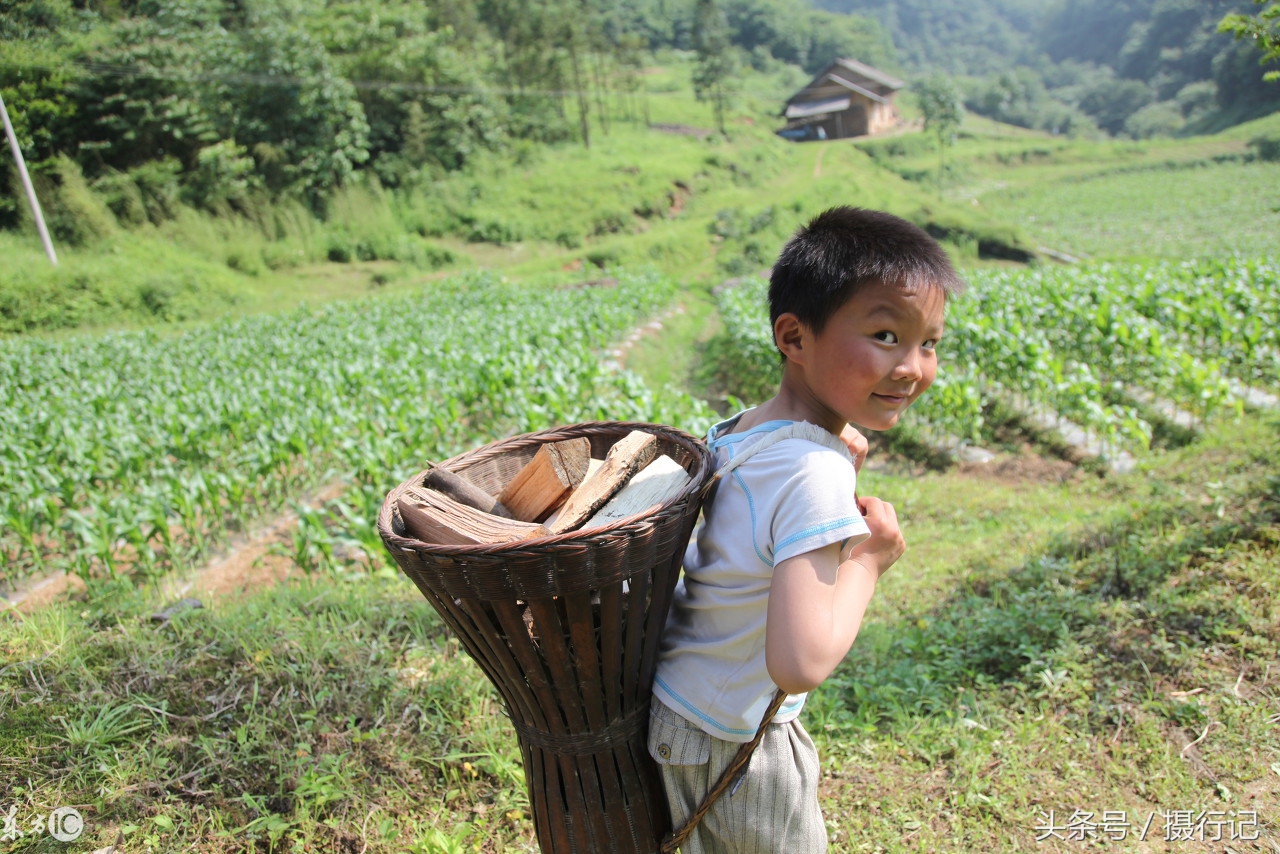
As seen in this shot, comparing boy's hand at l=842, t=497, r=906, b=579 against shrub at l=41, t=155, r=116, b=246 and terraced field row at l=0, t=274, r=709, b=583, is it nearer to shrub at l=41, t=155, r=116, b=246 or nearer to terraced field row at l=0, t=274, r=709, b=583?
terraced field row at l=0, t=274, r=709, b=583

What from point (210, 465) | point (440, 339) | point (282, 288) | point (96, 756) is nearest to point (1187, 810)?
point (96, 756)

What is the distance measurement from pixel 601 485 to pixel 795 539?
472 millimetres

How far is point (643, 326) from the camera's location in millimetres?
13250

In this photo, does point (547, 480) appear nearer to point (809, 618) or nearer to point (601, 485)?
point (601, 485)

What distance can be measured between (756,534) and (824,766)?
1685mm

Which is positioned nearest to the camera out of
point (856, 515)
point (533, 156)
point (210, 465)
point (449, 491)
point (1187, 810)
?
point (856, 515)

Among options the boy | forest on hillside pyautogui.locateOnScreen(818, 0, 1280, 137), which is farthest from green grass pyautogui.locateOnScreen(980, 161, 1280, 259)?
the boy

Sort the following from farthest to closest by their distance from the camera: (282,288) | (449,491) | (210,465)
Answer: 1. (282,288)
2. (210,465)
3. (449,491)

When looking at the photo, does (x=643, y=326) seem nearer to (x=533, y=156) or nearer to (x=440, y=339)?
(x=440, y=339)

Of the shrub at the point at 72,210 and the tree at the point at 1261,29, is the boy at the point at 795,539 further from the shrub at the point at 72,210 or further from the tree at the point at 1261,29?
the shrub at the point at 72,210

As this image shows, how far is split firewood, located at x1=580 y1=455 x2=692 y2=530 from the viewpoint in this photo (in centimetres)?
147

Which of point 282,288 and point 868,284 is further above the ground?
point 868,284

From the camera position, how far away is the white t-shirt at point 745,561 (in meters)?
1.25

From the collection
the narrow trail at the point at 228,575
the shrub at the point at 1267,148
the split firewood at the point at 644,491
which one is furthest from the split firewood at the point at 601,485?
the shrub at the point at 1267,148
